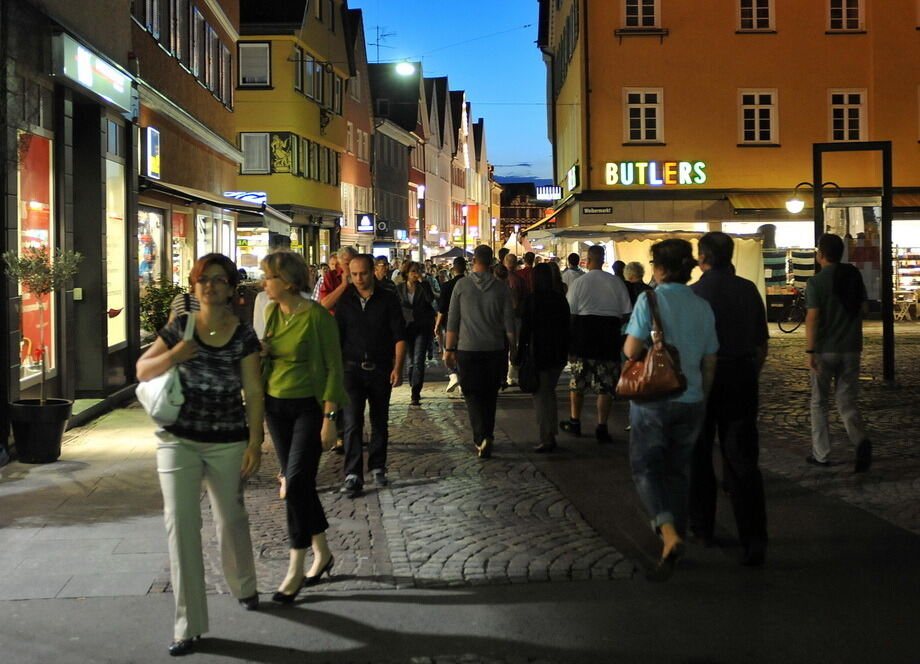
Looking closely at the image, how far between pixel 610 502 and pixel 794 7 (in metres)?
29.3

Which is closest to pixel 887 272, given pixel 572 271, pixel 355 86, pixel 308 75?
pixel 572 271

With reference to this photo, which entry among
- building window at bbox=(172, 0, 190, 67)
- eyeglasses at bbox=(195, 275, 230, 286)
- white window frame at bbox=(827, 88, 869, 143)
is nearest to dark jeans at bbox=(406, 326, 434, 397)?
building window at bbox=(172, 0, 190, 67)

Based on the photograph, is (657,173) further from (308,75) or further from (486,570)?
(486,570)

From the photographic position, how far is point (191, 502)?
5488 mm

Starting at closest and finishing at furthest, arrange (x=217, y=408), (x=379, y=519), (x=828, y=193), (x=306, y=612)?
(x=217, y=408), (x=306, y=612), (x=379, y=519), (x=828, y=193)

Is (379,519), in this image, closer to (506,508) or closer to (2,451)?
(506,508)

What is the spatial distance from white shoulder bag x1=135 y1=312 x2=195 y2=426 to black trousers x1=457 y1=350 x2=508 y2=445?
5511 millimetres

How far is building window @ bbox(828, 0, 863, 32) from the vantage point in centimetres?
3488

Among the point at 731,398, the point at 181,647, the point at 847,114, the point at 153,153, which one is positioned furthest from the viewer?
the point at 847,114

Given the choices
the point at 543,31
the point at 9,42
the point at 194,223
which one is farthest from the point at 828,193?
the point at 9,42

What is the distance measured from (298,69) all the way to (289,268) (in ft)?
127

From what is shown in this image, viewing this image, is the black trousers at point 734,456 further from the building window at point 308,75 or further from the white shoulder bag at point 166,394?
the building window at point 308,75

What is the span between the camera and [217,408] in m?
5.50

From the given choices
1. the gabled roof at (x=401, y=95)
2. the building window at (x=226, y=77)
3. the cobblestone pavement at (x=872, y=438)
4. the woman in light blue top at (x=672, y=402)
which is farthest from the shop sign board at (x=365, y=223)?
the woman in light blue top at (x=672, y=402)
